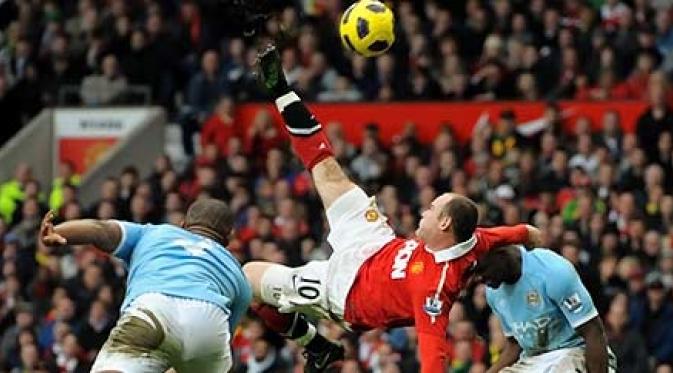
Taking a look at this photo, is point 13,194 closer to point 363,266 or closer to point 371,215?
point 371,215

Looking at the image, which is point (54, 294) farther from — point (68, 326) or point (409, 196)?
point (409, 196)

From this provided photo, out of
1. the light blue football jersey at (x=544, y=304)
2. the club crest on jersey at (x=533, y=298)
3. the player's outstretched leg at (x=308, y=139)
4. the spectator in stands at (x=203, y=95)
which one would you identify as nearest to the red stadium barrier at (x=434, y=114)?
the spectator in stands at (x=203, y=95)

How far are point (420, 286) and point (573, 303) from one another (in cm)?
92

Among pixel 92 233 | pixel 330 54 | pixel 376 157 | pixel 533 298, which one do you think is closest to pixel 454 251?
pixel 533 298

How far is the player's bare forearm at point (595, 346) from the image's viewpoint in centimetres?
1248

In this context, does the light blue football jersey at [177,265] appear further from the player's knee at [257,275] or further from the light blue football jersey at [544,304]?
the light blue football jersey at [544,304]

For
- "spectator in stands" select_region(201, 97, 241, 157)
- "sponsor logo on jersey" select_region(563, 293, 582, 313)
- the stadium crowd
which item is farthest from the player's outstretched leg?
"spectator in stands" select_region(201, 97, 241, 157)

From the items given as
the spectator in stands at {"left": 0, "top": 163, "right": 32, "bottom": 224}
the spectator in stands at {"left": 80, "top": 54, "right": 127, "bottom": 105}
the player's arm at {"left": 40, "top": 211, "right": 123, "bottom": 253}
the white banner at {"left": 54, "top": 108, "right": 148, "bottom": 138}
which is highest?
the player's arm at {"left": 40, "top": 211, "right": 123, "bottom": 253}

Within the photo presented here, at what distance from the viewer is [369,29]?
13977 mm

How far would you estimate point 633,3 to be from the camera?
2294 cm

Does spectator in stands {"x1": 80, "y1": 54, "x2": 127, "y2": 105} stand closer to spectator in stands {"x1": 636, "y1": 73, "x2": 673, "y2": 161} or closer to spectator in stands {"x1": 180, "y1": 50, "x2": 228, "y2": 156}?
spectator in stands {"x1": 180, "y1": 50, "x2": 228, "y2": 156}

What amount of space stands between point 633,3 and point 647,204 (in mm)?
4389

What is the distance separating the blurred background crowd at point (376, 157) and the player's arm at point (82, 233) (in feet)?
17.6

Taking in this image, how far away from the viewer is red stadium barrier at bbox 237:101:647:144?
21.5 m
